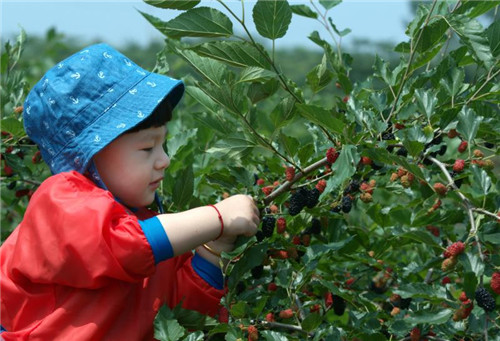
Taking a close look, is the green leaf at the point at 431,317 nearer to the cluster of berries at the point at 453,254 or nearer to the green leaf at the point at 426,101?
the cluster of berries at the point at 453,254

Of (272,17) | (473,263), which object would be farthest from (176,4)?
(473,263)

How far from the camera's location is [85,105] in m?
1.27

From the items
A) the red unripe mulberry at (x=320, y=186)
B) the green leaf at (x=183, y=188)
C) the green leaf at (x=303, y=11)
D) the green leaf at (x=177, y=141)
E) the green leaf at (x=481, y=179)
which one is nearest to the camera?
the green leaf at (x=481, y=179)

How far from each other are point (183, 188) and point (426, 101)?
1.62ft

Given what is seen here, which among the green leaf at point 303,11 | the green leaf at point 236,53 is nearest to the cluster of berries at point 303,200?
the green leaf at point 236,53

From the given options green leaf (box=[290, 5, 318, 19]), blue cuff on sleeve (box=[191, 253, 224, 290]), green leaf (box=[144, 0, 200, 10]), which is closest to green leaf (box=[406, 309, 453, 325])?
blue cuff on sleeve (box=[191, 253, 224, 290])

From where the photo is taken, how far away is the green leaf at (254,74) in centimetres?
122

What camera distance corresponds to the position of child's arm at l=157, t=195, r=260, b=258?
1229mm

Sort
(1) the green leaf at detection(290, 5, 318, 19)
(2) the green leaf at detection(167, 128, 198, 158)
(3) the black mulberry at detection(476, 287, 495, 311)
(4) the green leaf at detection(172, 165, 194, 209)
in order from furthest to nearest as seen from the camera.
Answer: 1. (2) the green leaf at detection(167, 128, 198, 158)
2. (1) the green leaf at detection(290, 5, 318, 19)
3. (4) the green leaf at detection(172, 165, 194, 209)
4. (3) the black mulberry at detection(476, 287, 495, 311)

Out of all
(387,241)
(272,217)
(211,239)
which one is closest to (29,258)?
(211,239)

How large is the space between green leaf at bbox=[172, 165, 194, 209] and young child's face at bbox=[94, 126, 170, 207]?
12 cm

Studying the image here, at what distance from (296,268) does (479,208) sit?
1.15 feet

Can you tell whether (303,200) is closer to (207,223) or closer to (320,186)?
(320,186)

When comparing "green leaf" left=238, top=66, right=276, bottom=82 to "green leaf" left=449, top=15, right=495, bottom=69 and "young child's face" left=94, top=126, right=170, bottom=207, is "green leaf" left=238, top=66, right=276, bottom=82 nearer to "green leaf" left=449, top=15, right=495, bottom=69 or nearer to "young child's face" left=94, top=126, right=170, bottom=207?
"young child's face" left=94, top=126, right=170, bottom=207
